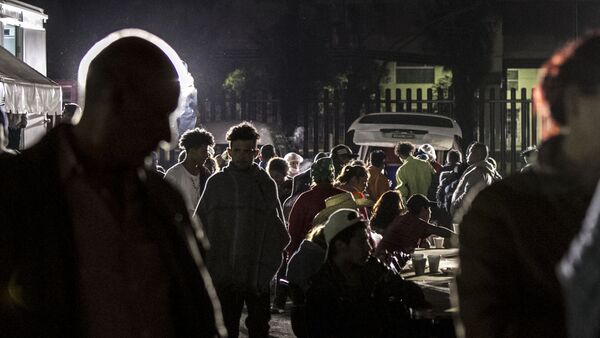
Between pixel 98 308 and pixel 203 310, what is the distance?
0.33 metres

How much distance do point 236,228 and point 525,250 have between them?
6.07m

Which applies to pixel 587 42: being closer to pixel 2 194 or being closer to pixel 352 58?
pixel 2 194

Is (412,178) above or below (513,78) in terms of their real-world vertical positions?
below

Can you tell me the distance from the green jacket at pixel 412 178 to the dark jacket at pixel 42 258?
14479mm

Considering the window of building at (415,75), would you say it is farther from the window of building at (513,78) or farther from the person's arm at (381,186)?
the person's arm at (381,186)

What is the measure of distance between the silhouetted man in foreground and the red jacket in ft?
26.5

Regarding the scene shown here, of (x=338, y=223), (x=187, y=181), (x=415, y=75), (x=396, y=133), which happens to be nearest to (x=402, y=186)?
(x=396, y=133)

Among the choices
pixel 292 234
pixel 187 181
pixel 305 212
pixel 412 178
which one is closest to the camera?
pixel 187 181

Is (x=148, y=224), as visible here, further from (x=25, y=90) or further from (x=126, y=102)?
(x=25, y=90)

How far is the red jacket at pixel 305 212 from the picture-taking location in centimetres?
1167

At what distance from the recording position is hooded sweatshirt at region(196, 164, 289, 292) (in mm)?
9391

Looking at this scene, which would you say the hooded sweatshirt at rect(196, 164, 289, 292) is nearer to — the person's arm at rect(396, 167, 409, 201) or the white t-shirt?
the white t-shirt

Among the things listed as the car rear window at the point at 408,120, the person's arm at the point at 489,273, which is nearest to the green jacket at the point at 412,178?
the car rear window at the point at 408,120

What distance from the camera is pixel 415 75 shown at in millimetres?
56219
